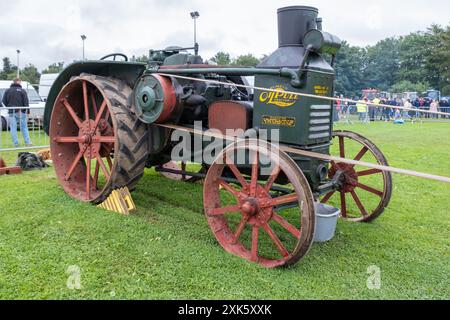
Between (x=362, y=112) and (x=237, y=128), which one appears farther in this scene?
(x=362, y=112)

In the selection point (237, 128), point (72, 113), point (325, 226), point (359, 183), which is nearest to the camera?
point (325, 226)

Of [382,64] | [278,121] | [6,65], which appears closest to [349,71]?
[382,64]

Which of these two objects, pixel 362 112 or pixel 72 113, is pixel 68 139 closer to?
pixel 72 113

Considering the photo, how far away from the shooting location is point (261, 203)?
11.5 ft

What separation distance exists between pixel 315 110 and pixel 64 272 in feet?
8.04

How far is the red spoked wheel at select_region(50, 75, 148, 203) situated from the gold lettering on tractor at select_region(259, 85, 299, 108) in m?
1.49

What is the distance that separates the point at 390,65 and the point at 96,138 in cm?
7577

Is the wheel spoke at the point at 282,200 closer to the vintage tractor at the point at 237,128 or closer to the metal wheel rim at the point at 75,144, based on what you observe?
the vintage tractor at the point at 237,128

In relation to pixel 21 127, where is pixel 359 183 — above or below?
below

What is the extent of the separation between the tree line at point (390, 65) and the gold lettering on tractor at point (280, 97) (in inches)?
1218

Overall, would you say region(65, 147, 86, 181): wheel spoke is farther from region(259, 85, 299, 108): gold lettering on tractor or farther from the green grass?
region(259, 85, 299, 108): gold lettering on tractor

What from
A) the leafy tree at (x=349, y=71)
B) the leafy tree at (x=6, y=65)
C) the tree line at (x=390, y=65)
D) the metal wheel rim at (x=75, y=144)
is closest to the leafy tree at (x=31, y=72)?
the tree line at (x=390, y=65)

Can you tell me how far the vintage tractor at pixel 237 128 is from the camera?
353 centimetres
